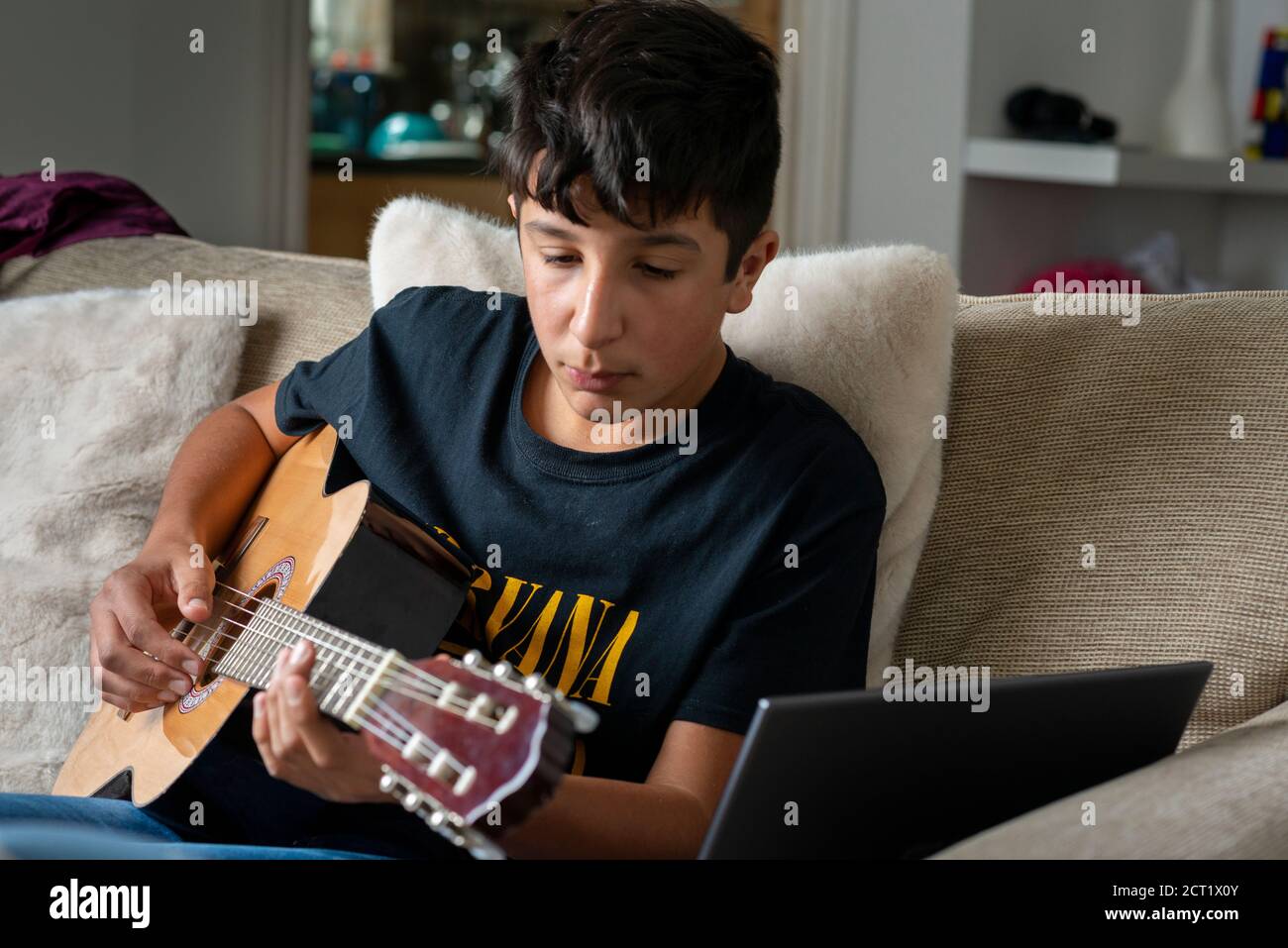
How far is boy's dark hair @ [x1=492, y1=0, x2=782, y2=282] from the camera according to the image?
98 centimetres

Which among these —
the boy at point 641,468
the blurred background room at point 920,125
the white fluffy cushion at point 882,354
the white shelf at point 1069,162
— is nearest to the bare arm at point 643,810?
the boy at point 641,468

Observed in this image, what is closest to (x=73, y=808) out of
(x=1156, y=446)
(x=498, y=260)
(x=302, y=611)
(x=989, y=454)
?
(x=302, y=611)

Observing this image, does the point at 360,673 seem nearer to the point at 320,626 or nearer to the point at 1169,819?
the point at 320,626

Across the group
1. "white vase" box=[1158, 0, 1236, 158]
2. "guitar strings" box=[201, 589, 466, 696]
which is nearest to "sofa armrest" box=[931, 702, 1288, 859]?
"guitar strings" box=[201, 589, 466, 696]

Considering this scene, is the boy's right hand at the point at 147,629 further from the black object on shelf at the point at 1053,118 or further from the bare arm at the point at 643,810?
the black object on shelf at the point at 1053,118

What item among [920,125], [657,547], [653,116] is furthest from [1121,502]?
[920,125]

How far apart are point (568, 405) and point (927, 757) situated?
45 centimetres

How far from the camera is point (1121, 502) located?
114cm

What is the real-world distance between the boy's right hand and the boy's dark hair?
40 centimetres

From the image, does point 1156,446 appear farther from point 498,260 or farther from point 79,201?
point 79,201

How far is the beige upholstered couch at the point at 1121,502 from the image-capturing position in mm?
1082

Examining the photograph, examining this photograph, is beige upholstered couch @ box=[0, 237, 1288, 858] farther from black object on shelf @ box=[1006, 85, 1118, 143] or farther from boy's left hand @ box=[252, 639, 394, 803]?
black object on shelf @ box=[1006, 85, 1118, 143]

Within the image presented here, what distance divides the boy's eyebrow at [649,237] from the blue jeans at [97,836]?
1.43 ft
